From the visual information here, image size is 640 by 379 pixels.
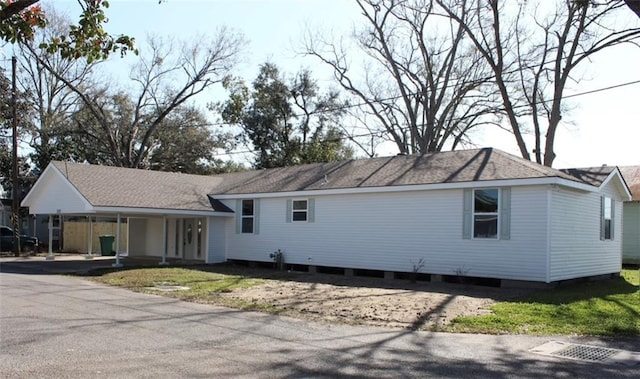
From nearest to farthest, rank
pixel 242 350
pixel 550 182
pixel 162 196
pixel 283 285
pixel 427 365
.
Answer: pixel 427 365, pixel 242 350, pixel 550 182, pixel 283 285, pixel 162 196

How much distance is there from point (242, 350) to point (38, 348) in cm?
266

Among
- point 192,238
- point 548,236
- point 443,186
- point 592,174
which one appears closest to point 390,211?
point 443,186

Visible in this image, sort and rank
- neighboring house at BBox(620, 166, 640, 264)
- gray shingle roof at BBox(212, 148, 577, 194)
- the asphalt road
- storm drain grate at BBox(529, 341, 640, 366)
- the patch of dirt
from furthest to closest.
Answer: neighboring house at BBox(620, 166, 640, 264) < gray shingle roof at BBox(212, 148, 577, 194) < the patch of dirt < storm drain grate at BBox(529, 341, 640, 366) < the asphalt road

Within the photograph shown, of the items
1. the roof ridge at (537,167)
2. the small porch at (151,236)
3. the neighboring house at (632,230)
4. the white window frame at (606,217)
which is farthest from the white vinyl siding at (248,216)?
the neighboring house at (632,230)

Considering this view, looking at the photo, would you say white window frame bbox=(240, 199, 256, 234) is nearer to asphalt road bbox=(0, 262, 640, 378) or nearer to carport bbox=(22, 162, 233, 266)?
carport bbox=(22, 162, 233, 266)

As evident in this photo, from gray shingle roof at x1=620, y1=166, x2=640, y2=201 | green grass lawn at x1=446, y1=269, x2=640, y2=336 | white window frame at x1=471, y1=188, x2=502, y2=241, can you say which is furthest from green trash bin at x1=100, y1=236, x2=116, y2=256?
gray shingle roof at x1=620, y1=166, x2=640, y2=201

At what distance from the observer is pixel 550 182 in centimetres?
1535

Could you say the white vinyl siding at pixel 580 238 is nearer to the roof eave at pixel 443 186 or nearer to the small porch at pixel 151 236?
the roof eave at pixel 443 186

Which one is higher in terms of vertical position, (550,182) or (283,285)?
(550,182)

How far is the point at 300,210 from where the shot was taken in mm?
21828

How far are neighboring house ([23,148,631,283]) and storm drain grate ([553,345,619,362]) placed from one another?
7.13m

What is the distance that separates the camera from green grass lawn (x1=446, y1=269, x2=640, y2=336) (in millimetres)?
10055

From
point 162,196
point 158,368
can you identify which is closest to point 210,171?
point 162,196

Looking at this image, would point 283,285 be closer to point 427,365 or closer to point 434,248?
point 434,248
